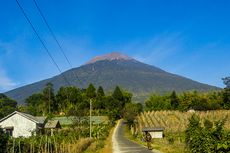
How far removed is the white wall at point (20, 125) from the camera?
66.3 metres

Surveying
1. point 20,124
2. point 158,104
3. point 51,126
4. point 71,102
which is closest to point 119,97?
point 158,104

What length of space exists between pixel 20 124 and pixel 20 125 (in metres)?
0.17

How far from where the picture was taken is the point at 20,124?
66938 millimetres

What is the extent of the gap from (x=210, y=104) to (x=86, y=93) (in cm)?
4289

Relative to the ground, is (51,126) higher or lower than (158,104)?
lower

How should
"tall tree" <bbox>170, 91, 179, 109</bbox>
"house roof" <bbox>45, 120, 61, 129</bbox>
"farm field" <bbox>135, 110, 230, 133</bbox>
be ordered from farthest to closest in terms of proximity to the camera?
"tall tree" <bbox>170, 91, 179, 109</bbox>
"farm field" <bbox>135, 110, 230, 133</bbox>
"house roof" <bbox>45, 120, 61, 129</bbox>

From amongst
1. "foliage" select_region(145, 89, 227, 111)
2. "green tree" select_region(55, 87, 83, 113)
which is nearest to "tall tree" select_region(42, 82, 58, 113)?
"green tree" select_region(55, 87, 83, 113)

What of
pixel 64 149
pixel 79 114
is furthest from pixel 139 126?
pixel 64 149

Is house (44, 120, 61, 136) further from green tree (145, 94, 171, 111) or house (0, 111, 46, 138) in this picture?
green tree (145, 94, 171, 111)

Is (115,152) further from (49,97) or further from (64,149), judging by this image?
(49,97)

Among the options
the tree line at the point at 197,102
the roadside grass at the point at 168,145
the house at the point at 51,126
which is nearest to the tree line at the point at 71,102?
the tree line at the point at 197,102

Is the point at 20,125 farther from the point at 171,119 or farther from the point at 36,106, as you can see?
the point at 36,106

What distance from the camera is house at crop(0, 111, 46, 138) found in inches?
2611

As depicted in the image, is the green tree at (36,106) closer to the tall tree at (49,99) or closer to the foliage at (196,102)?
the tall tree at (49,99)
